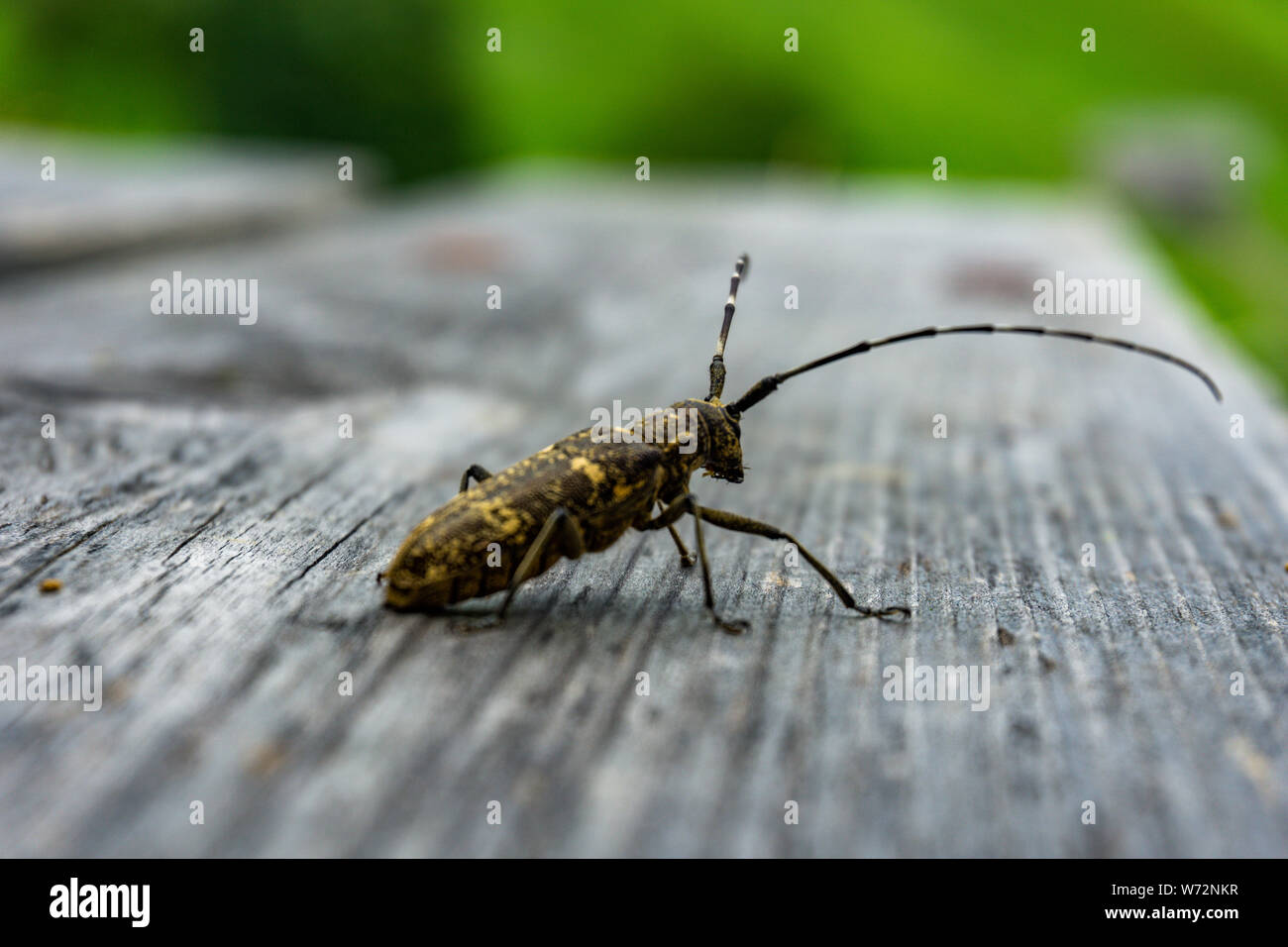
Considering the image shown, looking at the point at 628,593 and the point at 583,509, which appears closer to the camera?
the point at 628,593

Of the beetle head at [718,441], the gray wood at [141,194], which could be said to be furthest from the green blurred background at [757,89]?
the beetle head at [718,441]

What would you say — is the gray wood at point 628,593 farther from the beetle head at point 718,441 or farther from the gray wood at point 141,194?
the gray wood at point 141,194

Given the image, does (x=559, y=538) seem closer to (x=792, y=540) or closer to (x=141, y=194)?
(x=792, y=540)

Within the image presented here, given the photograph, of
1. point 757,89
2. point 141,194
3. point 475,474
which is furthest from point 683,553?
point 757,89

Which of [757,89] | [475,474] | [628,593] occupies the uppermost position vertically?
[757,89]

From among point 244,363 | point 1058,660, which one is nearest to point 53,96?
point 244,363

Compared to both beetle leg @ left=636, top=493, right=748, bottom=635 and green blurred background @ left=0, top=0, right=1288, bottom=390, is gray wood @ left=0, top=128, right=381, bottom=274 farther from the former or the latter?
green blurred background @ left=0, top=0, right=1288, bottom=390
